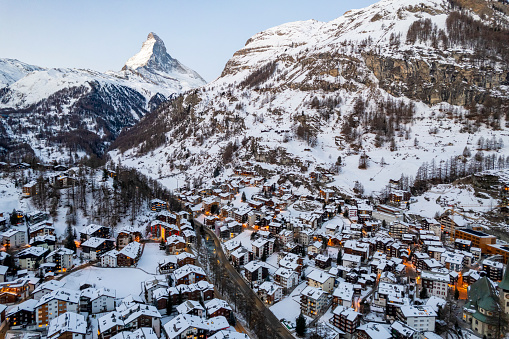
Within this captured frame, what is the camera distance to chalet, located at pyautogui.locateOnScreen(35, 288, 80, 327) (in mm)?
24438

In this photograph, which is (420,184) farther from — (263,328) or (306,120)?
(263,328)

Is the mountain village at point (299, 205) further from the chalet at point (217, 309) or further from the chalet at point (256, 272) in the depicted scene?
the chalet at point (256, 272)

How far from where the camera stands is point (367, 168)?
63281 millimetres

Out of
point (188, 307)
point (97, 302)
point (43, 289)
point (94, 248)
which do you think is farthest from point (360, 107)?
point (43, 289)

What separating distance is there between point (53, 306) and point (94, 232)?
14.1 m

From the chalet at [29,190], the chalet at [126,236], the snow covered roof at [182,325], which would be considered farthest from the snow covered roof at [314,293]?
the chalet at [29,190]

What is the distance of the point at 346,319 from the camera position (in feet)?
79.7

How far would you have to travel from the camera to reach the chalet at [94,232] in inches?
1487

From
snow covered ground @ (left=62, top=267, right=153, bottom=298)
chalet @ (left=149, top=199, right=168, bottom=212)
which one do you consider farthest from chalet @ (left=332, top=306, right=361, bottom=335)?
chalet @ (left=149, top=199, right=168, bottom=212)

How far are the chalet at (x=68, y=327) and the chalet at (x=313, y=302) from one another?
16652 mm

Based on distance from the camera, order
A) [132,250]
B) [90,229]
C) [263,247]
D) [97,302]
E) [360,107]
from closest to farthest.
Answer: [97,302]
[132,250]
[263,247]
[90,229]
[360,107]

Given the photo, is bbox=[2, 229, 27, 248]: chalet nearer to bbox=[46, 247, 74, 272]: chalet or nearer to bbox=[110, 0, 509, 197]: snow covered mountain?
bbox=[46, 247, 74, 272]: chalet

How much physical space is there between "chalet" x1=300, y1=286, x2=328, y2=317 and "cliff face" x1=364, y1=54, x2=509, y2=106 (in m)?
68.1

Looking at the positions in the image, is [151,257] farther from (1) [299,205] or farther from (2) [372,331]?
(2) [372,331]
